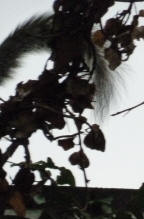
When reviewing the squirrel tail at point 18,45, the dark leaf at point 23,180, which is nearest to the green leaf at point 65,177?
the dark leaf at point 23,180

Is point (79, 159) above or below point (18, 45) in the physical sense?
above

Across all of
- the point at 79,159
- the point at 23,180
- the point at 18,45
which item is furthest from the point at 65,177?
the point at 18,45

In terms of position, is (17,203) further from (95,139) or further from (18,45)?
(18,45)

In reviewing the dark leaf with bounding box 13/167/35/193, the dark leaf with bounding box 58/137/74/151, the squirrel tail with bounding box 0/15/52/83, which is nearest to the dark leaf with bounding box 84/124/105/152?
the dark leaf with bounding box 58/137/74/151

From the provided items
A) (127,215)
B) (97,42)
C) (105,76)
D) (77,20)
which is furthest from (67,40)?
(105,76)

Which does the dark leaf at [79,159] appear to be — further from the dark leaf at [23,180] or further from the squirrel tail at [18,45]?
the squirrel tail at [18,45]

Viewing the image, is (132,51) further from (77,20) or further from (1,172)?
(1,172)

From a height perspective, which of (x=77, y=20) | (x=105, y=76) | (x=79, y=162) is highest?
(x=77, y=20)
